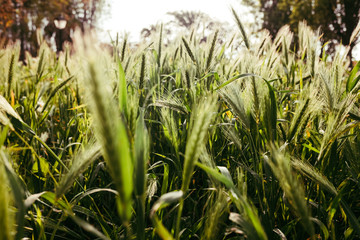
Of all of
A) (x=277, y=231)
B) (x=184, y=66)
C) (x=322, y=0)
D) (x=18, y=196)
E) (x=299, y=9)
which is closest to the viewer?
(x=18, y=196)

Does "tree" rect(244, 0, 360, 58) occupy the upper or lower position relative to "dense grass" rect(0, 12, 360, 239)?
upper

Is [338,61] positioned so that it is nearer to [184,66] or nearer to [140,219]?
[184,66]

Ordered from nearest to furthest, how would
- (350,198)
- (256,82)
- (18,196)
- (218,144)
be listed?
1. (18,196)
2. (256,82)
3. (350,198)
4. (218,144)

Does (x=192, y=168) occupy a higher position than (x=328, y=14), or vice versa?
(x=328, y=14)

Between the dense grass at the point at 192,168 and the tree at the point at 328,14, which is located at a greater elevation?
the tree at the point at 328,14

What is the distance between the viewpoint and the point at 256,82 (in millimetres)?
949

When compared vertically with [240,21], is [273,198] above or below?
below

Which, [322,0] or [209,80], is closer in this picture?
[209,80]

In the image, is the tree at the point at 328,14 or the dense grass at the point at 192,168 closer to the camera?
the dense grass at the point at 192,168

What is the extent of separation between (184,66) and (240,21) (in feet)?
1.45

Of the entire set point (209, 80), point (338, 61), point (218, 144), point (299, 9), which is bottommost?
point (218, 144)

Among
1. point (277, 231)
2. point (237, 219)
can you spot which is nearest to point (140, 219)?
point (237, 219)

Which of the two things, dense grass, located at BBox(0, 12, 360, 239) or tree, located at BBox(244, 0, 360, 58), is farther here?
tree, located at BBox(244, 0, 360, 58)

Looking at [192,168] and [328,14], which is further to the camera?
[328,14]
